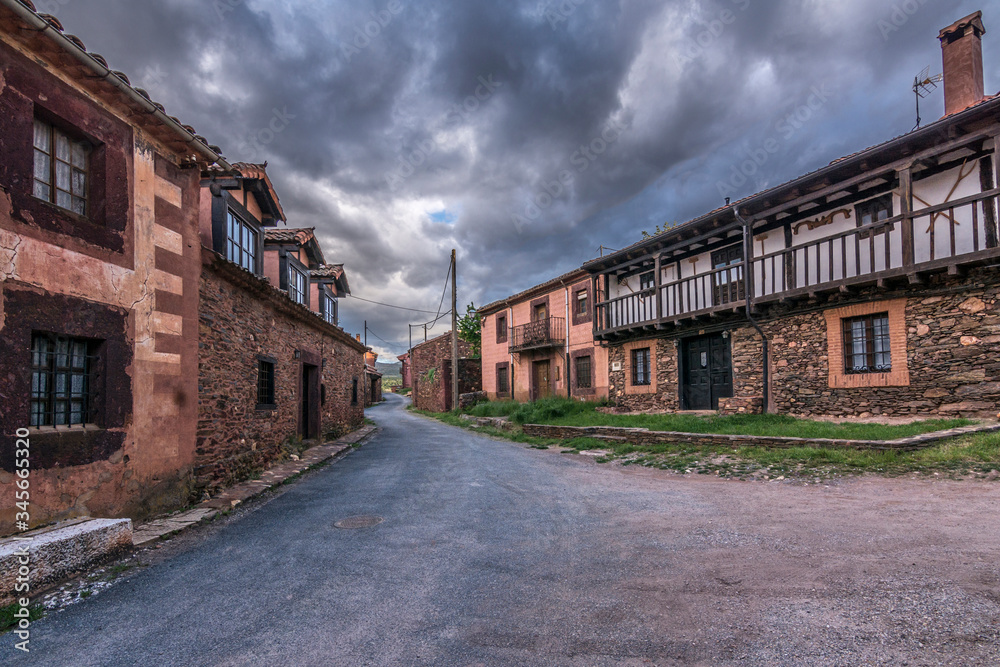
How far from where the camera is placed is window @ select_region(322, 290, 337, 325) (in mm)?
16797

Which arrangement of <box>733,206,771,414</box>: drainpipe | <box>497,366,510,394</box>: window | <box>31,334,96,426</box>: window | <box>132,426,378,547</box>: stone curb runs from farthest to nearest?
<box>497,366,510,394</box>: window < <box>733,206,771,414</box>: drainpipe < <box>132,426,378,547</box>: stone curb < <box>31,334,96,426</box>: window

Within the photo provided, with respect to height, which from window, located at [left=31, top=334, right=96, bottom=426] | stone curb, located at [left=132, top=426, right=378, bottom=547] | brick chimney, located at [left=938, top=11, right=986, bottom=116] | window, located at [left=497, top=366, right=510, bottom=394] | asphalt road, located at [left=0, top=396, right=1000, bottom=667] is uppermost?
brick chimney, located at [left=938, top=11, right=986, bottom=116]

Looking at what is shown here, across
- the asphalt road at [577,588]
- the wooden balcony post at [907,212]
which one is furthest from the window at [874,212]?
the asphalt road at [577,588]

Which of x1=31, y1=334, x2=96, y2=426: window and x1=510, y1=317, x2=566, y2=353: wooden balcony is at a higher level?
x1=510, y1=317, x2=566, y2=353: wooden balcony

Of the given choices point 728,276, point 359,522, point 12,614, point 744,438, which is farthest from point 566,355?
point 12,614

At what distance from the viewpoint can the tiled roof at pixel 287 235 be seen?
41.3 ft

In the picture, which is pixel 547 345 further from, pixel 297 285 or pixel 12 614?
pixel 12 614

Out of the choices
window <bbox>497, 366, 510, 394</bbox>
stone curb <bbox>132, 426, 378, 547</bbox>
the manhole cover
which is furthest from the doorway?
window <bbox>497, 366, 510, 394</bbox>

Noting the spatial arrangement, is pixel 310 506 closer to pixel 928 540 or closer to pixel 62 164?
pixel 62 164

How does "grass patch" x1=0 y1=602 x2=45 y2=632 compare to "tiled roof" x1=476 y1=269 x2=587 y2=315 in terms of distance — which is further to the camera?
"tiled roof" x1=476 y1=269 x2=587 y2=315

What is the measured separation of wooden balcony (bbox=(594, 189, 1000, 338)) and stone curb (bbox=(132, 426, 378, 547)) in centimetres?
1099

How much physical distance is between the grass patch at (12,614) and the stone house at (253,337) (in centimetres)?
358

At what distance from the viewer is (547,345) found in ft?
70.9

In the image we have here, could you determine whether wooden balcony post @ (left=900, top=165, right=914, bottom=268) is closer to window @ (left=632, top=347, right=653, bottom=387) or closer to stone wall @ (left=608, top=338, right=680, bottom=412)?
stone wall @ (left=608, top=338, right=680, bottom=412)
